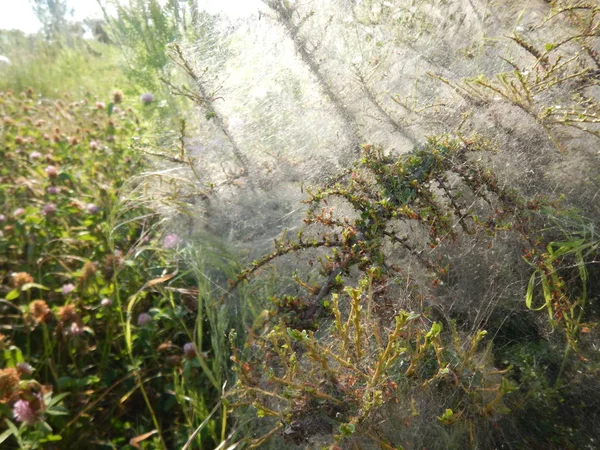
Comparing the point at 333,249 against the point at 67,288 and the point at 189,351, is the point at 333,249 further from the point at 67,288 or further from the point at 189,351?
the point at 67,288

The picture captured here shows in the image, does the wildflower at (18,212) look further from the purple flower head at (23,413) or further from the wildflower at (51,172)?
the purple flower head at (23,413)

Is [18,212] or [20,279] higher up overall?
[18,212]

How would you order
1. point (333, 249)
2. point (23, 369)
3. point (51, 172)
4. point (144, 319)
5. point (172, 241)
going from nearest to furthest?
point (333, 249) < point (23, 369) < point (144, 319) < point (172, 241) < point (51, 172)

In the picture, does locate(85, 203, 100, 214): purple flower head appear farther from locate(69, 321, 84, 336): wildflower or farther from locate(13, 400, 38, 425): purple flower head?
locate(13, 400, 38, 425): purple flower head

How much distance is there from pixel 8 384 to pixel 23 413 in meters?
0.10

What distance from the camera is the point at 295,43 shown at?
2.01m

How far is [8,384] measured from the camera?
1492 millimetres

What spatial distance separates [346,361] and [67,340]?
127cm

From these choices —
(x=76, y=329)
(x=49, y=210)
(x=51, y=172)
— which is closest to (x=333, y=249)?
(x=76, y=329)

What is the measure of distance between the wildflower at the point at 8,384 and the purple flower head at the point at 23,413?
34mm

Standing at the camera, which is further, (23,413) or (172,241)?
(172,241)

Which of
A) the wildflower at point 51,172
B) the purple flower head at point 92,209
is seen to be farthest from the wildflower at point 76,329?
the wildflower at point 51,172

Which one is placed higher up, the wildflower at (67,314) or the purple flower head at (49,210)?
the purple flower head at (49,210)

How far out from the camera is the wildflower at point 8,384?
1478mm
